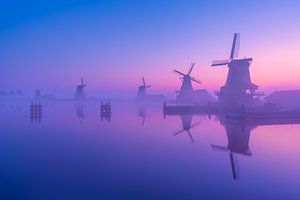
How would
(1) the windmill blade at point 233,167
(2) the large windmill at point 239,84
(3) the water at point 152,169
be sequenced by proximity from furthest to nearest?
(2) the large windmill at point 239,84
(1) the windmill blade at point 233,167
(3) the water at point 152,169

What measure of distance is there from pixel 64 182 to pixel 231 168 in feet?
22.8

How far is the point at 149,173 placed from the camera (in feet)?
37.4

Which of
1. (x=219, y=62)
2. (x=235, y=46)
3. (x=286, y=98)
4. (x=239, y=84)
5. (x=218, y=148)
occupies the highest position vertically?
(x=235, y=46)

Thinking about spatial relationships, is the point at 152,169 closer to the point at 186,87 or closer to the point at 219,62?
the point at 219,62

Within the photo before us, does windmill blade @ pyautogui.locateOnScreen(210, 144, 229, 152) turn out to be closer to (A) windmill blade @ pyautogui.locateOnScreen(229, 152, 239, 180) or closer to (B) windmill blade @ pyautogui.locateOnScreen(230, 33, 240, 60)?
(A) windmill blade @ pyautogui.locateOnScreen(229, 152, 239, 180)

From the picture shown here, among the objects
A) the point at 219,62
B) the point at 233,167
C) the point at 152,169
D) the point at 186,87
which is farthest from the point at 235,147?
the point at 186,87

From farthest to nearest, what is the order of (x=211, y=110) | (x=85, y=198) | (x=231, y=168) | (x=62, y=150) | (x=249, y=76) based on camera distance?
(x=211, y=110), (x=249, y=76), (x=62, y=150), (x=231, y=168), (x=85, y=198)

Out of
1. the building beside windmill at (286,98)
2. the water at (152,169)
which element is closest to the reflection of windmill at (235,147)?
the water at (152,169)

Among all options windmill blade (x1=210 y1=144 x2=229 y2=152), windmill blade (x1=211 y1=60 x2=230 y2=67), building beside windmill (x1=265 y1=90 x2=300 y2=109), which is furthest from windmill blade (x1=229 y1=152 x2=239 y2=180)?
building beside windmill (x1=265 y1=90 x2=300 y2=109)

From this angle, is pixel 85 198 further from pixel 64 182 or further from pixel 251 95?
pixel 251 95

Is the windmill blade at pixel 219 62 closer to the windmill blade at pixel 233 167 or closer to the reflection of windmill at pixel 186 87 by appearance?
the reflection of windmill at pixel 186 87

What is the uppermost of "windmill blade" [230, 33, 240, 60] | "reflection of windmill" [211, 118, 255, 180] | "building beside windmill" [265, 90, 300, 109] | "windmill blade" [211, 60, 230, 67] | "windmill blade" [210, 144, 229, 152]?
"windmill blade" [230, 33, 240, 60]

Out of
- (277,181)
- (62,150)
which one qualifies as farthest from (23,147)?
(277,181)

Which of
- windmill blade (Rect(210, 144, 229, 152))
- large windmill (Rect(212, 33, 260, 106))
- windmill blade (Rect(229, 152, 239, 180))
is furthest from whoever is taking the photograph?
large windmill (Rect(212, 33, 260, 106))
